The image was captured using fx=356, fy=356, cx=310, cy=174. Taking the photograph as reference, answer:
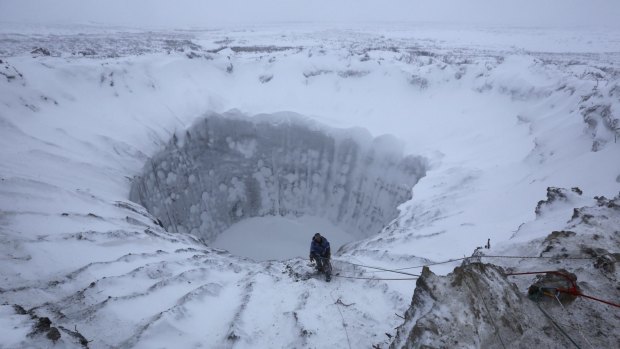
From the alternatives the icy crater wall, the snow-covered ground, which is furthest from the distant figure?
the icy crater wall

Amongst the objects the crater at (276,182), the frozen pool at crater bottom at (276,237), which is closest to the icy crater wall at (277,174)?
the crater at (276,182)

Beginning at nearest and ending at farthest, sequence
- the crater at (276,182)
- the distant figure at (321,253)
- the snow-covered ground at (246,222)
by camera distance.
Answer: the snow-covered ground at (246,222), the distant figure at (321,253), the crater at (276,182)

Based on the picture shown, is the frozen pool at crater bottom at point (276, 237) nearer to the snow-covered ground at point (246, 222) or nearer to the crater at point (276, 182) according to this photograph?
the crater at point (276, 182)

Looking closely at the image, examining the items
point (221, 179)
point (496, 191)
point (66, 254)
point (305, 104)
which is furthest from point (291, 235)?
point (66, 254)

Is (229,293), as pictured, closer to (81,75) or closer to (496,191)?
(496,191)

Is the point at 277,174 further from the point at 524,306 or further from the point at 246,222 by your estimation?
the point at 524,306

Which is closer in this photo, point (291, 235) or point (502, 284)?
point (502, 284)

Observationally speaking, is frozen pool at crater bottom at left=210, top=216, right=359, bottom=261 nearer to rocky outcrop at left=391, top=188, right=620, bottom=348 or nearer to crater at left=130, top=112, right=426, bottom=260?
crater at left=130, top=112, right=426, bottom=260
